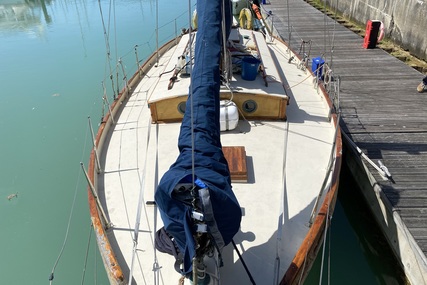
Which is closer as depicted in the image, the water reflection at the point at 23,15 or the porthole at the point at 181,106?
the porthole at the point at 181,106

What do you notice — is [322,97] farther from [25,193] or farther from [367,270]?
[25,193]

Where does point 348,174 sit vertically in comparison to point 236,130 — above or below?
below

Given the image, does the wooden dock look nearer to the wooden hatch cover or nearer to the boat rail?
the wooden hatch cover

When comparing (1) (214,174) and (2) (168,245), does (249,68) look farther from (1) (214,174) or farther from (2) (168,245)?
(2) (168,245)

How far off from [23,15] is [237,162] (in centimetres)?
2654

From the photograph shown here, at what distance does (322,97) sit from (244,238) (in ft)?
13.0

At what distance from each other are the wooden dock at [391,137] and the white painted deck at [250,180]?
1.27 meters

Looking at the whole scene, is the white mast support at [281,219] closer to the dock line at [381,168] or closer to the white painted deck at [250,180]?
the white painted deck at [250,180]

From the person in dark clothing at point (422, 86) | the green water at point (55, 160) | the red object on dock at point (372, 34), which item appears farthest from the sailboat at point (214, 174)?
the red object on dock at point (372, 34)

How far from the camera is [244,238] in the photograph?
366 cm

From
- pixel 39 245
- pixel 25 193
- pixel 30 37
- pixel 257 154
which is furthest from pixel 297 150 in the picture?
pixel 30 37

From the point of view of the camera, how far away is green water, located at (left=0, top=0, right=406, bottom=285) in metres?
5.47

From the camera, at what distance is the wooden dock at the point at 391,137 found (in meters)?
4.93

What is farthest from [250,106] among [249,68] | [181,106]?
[181,106]
